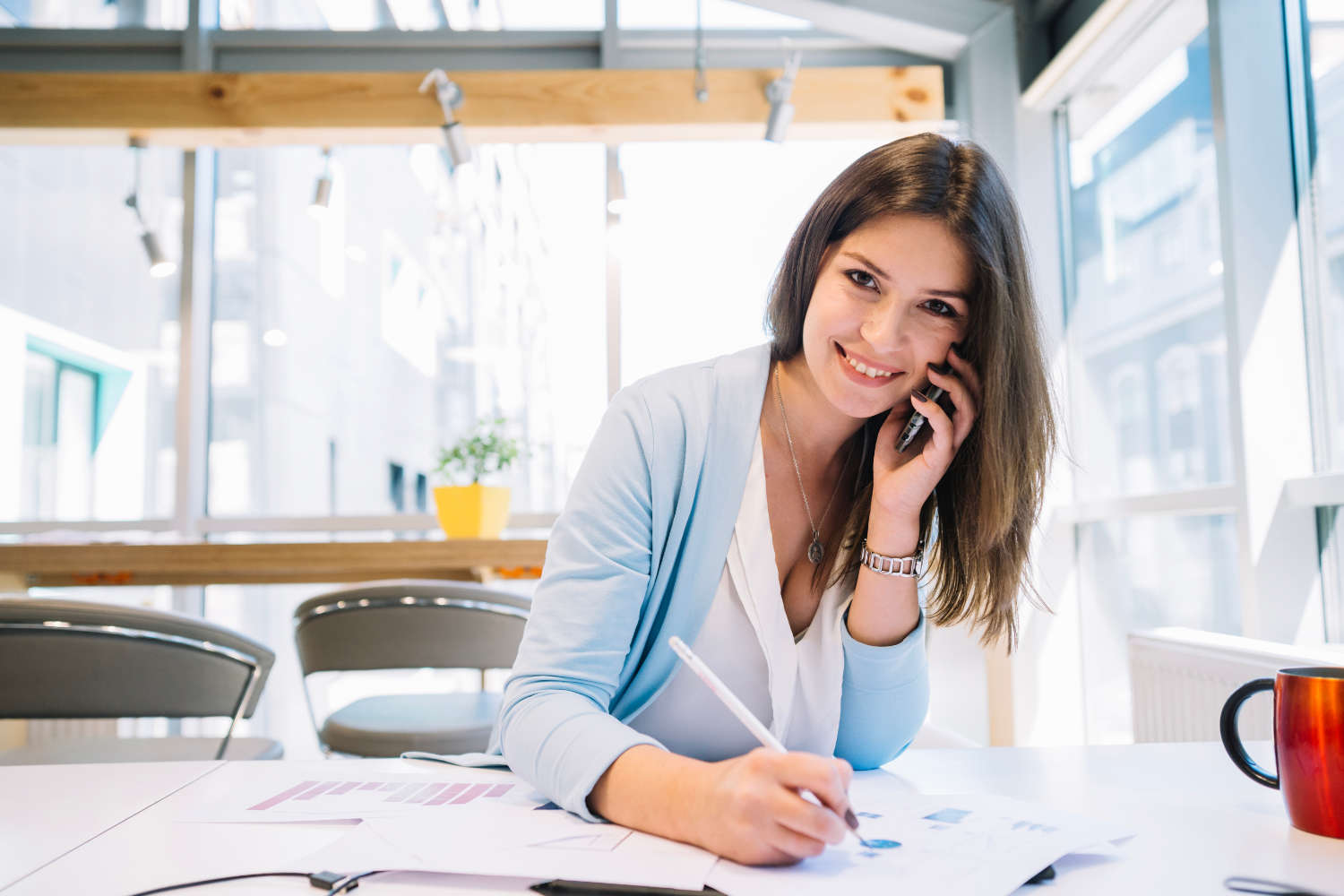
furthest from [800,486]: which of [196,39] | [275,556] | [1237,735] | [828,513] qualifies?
[196,39]

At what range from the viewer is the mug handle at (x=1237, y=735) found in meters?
0.71

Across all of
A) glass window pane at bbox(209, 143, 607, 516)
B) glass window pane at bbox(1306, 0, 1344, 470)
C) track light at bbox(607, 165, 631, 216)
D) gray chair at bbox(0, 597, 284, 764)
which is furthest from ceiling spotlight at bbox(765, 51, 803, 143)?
gray chair at bbox(0, 597, 284, 764)

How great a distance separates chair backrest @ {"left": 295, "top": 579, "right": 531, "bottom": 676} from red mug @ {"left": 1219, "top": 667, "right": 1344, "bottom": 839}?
1.45 m

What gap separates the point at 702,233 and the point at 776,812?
3211 mm

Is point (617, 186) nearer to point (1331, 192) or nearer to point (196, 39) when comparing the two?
point (196, 39)

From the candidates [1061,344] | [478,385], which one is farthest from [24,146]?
[1061,344]

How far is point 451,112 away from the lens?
314cm

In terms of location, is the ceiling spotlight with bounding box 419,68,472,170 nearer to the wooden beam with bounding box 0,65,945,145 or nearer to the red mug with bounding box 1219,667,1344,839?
the wooden beam with bounding box 0,65,945,145

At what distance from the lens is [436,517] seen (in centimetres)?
342

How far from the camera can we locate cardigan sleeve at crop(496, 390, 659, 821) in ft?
2.38

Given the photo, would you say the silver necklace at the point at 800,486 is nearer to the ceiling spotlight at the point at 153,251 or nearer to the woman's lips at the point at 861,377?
the woman's lips at the point at 861,377

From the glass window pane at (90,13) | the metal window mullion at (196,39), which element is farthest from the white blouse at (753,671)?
the glass window pane at (90,13)

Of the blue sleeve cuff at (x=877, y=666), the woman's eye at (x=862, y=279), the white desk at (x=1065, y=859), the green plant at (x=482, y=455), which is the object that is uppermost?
the woman's eye at (x=862, y=279)

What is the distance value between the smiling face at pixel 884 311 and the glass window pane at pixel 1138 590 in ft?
4.44
